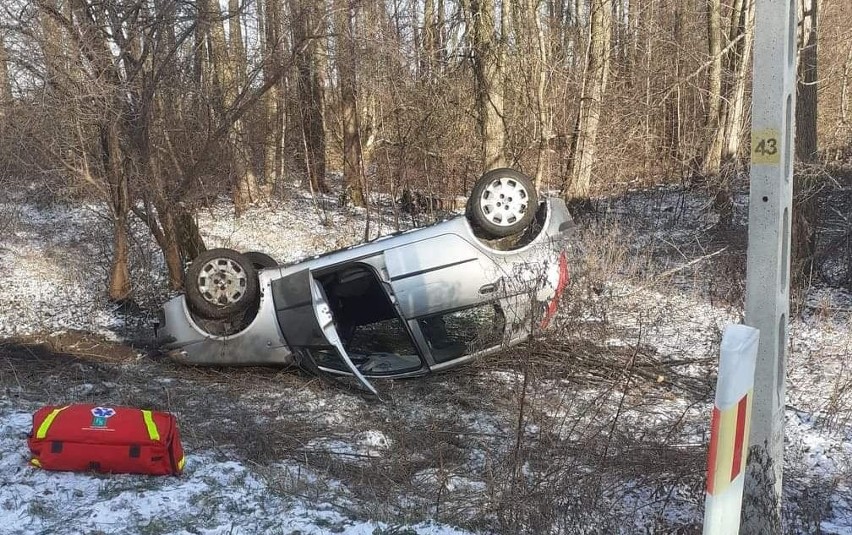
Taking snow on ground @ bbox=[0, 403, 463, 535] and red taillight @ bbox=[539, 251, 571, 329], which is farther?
red taillight @ bbox=[539, 251, 571, 329]

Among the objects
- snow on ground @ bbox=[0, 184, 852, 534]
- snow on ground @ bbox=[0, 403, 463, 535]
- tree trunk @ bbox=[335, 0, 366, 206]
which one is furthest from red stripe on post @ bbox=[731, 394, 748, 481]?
tree trunk @ bbox=[335, 0, 366, 206]

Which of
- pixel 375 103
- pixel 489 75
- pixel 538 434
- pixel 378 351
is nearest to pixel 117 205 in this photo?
pixel 378 351

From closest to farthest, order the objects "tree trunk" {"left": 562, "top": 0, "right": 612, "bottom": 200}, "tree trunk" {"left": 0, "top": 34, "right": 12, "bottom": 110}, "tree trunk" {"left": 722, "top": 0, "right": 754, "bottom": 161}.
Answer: "tree trunk" {"left": 0, "top": 34, "right": 12, "bottom": 110}, "tree trunk" {"left": 722, "top": 0, "right": 754, "bottom": 161}, "tree trunk" {"left": 562, "top": 0, "right": 612, "bottom": 200}

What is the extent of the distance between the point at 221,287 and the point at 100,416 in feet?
9.31

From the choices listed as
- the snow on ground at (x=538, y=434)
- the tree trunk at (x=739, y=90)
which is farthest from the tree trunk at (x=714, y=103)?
the snow on ground at (x=538, y=434)

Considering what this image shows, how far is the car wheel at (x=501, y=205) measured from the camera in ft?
22.6

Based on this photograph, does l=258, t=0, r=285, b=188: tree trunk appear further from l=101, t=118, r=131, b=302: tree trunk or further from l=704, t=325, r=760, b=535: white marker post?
l=704, t=325, r=760, b=535: white marker post

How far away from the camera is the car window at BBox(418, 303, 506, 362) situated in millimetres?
6664

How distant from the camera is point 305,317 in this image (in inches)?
267

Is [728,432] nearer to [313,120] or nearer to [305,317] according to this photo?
[305,317]

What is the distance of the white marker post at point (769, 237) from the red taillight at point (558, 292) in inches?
127

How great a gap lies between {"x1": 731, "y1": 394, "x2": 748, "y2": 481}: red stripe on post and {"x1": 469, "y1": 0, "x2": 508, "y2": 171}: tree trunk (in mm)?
10791

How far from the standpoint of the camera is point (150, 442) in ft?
14.8

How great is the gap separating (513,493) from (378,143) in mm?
14497
